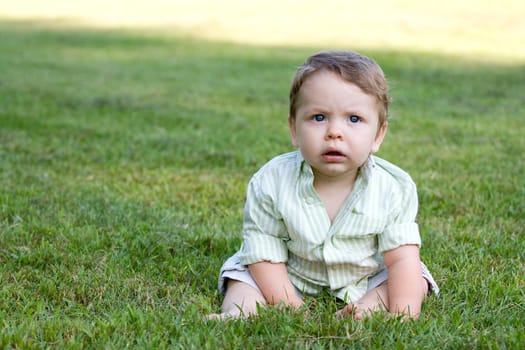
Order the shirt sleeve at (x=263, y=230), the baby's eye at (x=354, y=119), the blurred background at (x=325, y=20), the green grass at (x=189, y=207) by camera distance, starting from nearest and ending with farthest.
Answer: the green grass at (x=189, y=207)
the baby's eye at (x=354, y=119)
the shirt sleeve at (x=263, y=230)
the blurred background at (x=325, y=20)

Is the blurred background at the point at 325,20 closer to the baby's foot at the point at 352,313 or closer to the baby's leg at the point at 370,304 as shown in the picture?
the baby's leg at the point at 370,304

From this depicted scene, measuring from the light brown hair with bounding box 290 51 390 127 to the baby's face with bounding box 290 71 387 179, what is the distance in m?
0.02

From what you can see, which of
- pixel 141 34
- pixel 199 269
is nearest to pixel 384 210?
pixel 199 269

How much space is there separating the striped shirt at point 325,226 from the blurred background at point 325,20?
10.1 meters

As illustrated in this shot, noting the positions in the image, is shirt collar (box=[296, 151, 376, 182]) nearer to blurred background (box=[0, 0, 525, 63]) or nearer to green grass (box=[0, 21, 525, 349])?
green grass (box=[0, 21, 525, 349])

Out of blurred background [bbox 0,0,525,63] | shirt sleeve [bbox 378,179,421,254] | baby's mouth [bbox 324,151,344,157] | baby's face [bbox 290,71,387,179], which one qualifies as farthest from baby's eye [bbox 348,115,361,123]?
blurred background [bbox 0,0,525,63]

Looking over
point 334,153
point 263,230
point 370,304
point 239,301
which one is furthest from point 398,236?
point 239,301

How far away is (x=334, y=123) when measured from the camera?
2688 millimetres

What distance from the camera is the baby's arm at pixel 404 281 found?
266 centimetres

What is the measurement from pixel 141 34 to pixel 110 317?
15.3 m

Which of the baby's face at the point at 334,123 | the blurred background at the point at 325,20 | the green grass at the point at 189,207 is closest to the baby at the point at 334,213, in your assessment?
the baby's face at the point at 334,123

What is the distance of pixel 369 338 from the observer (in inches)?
93.4

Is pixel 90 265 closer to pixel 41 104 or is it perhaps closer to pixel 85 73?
pixel 41 104

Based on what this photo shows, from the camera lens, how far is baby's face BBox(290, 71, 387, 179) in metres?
2.68
